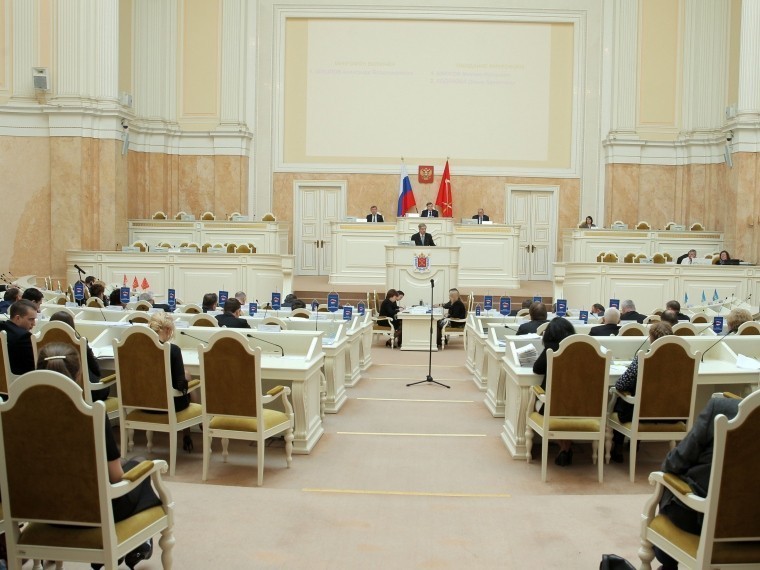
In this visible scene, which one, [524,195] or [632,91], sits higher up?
[632,91]

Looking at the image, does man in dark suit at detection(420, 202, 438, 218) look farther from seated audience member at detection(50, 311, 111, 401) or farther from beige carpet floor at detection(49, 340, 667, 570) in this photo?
seated audience member at detection(50, 311, 111, 401)

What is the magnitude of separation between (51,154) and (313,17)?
26.1 ft

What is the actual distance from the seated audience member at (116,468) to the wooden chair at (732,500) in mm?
2477

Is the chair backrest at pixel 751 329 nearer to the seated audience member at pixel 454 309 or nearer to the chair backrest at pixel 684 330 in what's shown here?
the chair backrest at pixel 684 330

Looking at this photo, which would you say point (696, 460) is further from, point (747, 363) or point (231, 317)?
point (231, 317)

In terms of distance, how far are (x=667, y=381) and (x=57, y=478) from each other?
14.9 feet

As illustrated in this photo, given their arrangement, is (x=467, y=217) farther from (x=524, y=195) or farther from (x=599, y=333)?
(x=599, y=333)

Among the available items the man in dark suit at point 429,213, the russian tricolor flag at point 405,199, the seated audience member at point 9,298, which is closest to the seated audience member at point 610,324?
the seated audience member at point 9,298

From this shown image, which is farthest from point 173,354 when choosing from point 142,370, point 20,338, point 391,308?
point 391,308

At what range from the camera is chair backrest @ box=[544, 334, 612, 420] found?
632cm

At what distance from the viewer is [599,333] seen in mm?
8461

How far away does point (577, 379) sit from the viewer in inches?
253

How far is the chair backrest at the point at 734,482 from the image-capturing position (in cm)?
350

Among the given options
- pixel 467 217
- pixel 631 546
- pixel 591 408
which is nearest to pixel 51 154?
pixel 467 217
